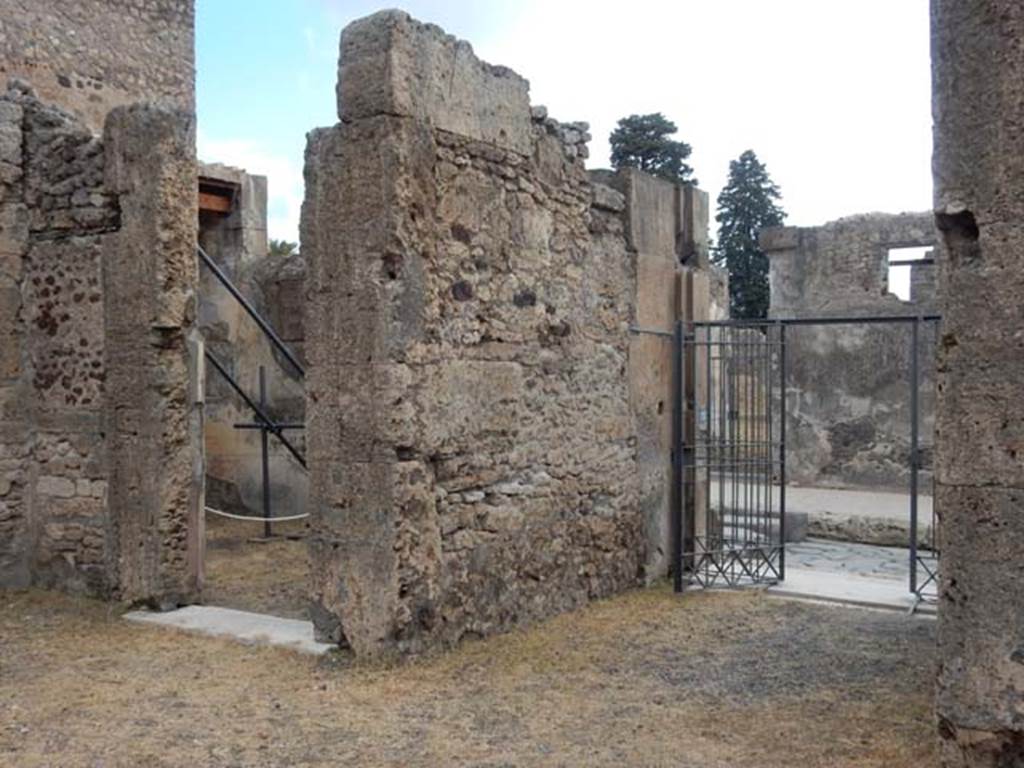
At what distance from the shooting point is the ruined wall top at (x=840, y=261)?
13945mm

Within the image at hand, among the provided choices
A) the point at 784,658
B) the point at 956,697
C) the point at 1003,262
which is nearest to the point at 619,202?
the point at 784,658

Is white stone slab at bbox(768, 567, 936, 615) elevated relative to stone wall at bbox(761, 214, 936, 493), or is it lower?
lower

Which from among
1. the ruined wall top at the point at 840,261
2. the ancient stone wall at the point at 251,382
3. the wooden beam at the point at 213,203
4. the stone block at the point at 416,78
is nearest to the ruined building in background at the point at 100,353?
the stone block at the point at 416,78

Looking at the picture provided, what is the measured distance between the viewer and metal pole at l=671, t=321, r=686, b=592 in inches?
301

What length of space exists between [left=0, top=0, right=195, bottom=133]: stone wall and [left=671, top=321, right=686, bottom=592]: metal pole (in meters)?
9.59

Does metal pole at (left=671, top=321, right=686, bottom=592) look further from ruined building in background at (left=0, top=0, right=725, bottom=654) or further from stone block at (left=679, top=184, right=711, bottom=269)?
stone block at (left=679, top=184, right=711, bottom=269)

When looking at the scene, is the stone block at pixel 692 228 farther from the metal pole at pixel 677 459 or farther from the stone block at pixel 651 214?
the metal pole at pixel 677 459

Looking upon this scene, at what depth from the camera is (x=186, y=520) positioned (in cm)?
667

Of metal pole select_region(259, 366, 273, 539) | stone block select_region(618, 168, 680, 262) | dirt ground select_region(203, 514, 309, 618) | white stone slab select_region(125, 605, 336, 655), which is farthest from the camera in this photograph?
metal pole select_region(259, 366, 273, 539)

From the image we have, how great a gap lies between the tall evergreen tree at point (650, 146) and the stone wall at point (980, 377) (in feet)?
81.5

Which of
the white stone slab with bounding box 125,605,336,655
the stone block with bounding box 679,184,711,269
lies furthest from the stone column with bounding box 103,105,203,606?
the stone block with bounding box 679,184,711,269

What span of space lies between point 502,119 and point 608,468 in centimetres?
252

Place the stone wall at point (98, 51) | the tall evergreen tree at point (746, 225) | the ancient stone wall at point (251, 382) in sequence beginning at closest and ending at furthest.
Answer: the ancient stone wall at point (251, 382), the stone wall at point (98, 51), the tall evergreen tree at point (746, 225)

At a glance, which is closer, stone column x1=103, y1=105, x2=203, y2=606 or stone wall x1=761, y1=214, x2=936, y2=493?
stone column x1=103, y1=105, x2=203, y2=606
